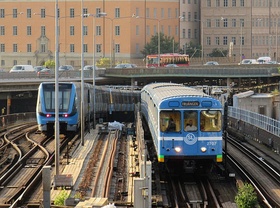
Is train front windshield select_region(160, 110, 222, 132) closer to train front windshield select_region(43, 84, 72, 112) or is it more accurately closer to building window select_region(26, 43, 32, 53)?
train front windshield select_region(43, 84, 72, 112)

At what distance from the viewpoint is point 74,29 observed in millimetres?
125562

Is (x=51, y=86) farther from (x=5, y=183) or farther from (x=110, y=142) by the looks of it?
(x=5, y=183)

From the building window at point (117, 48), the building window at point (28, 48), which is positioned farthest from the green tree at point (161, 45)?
the building window at point (28, 48)

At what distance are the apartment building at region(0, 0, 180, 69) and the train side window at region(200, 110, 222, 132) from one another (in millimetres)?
95106

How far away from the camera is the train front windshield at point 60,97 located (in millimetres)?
42500

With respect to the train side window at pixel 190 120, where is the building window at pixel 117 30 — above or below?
above

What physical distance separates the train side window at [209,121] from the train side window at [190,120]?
0.19 meters

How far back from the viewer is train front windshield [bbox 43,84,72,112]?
139ft

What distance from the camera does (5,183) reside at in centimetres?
2841

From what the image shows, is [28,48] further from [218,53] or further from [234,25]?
[234,25]

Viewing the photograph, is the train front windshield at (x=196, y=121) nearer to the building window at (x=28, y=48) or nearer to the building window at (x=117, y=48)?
the building window at (x=117, y=48)

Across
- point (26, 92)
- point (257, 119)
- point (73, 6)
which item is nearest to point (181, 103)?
point (257, 119)

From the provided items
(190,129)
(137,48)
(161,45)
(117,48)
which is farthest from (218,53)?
(190,129)

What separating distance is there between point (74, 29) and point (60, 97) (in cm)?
8313
